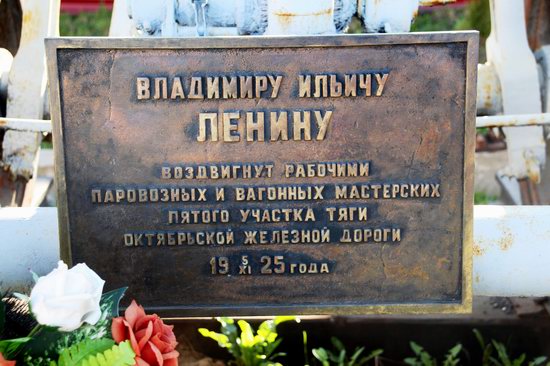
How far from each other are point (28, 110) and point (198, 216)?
1.39 metres

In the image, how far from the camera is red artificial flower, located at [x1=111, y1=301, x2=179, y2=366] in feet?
7.39

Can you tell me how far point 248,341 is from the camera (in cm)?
316

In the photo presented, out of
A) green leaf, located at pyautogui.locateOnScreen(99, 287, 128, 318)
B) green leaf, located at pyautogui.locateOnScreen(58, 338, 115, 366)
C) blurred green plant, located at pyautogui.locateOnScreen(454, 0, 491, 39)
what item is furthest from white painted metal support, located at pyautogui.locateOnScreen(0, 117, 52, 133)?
blurred green plant, located at pyautogui.locateOnScreen(454, 0, 491, 39)

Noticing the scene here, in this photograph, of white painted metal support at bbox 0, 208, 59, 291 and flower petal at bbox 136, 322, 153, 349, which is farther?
white painted metal support at bbox 0, 208, 59, 291

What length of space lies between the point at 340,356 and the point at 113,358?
4.24ft

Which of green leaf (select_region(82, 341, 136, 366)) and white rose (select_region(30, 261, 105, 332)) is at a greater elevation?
white rose (select_region(30, 261, 105, 332))

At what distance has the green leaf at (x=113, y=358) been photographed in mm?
2141

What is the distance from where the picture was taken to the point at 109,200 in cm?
271

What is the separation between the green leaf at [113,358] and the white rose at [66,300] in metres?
0.10

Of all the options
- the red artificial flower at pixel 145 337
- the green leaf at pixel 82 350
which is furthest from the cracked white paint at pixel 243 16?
the green leaf at pixel 82 350

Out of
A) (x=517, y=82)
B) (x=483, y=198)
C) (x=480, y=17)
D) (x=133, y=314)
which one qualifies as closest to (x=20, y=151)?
(x=133, y=314)

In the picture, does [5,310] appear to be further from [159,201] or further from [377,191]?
[377,191]

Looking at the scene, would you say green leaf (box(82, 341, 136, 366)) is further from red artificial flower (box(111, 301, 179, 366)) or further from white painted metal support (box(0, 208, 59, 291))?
white painted metal support (box(0, 208, 59, 291))

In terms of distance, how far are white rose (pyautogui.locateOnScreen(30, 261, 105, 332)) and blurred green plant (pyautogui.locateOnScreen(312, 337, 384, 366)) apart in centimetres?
117
